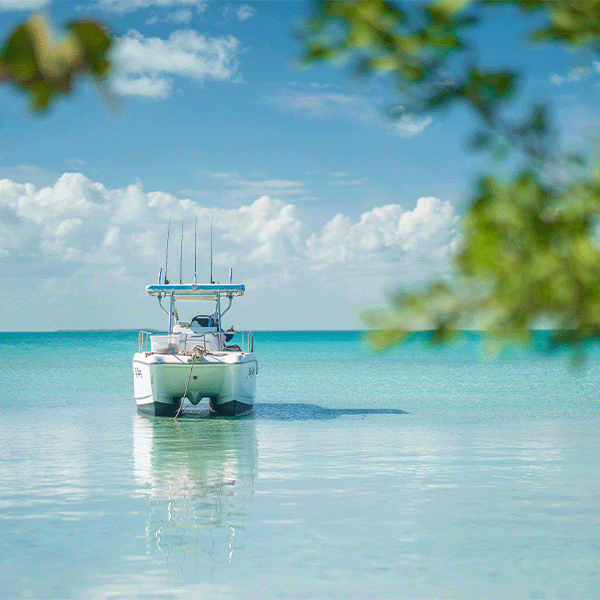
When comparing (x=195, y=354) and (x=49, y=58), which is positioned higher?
(x=49, y=58)

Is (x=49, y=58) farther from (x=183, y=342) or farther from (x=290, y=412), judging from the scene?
(x=290, y=412)

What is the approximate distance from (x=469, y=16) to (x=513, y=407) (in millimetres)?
28596

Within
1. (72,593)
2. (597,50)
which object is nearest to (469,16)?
(597,50)

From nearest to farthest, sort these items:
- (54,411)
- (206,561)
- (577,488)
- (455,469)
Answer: (206,561)
(577,488)
(455,469)
(54,411)

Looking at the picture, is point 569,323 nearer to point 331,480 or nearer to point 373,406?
point 331,480

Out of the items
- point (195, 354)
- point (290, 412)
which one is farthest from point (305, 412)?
point (195, 354)

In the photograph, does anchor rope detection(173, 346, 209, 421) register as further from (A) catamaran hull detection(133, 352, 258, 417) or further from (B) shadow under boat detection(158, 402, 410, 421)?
(B) shadow under boat detection(158, 402, 410, 421)

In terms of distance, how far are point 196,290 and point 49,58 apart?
22.4m

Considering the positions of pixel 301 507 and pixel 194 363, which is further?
pixel 194 363

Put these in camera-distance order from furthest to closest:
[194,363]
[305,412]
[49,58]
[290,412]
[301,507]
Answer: [305,412] < [290,412] < [194,363] < [301,507] < [49,58]

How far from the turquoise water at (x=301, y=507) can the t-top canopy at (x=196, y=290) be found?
12.4ft

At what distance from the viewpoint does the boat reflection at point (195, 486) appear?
10276mm

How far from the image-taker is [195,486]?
14.0 meters

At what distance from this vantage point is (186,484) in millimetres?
14172
